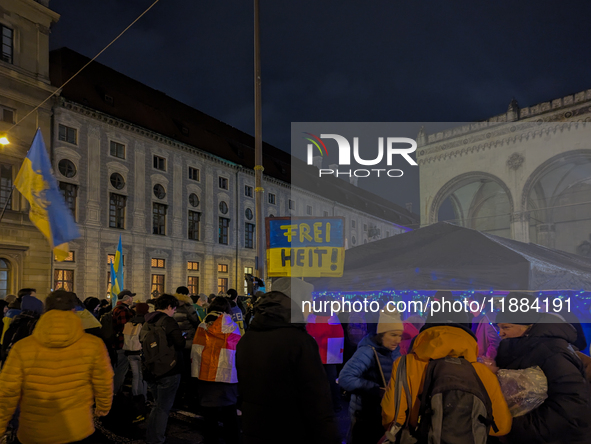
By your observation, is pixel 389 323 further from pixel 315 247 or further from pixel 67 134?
pixel 67 134

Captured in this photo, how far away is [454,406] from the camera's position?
2.60 metres

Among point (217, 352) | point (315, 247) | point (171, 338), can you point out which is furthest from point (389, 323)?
point (315, 247)

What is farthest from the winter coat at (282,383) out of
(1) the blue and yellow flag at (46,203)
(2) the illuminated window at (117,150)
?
(2) the illuminated window at (117,150)

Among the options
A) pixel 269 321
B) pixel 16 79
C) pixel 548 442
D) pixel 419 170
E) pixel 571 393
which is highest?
pixel 16 79

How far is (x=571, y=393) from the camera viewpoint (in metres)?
2.98

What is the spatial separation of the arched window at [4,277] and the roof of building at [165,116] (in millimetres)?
9395

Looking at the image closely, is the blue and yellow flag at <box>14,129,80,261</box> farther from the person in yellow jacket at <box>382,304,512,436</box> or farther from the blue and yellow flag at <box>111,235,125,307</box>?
the person in yellow jacket at <box>382,304,512,436</box>

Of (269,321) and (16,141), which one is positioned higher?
(16,141)

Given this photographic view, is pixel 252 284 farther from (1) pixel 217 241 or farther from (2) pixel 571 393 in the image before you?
(1) pixel 217 241

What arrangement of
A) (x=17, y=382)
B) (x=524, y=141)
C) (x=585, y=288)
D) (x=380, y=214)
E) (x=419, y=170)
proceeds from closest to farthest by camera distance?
1. (x=17, y=382)
2. (x=585, y=288)
3. (x=524, y=141)
4. (x=419, y=170)
5. (x=380, y=214)

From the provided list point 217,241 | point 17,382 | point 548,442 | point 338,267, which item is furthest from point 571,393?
point 217,241

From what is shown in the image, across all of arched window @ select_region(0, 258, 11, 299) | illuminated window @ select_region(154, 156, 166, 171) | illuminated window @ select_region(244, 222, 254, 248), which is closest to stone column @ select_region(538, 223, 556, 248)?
illuminated window @ select_region(154, 156, 166, 171)

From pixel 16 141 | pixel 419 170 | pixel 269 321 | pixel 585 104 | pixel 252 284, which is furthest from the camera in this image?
pixel 16 141

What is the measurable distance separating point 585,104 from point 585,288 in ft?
35.5
